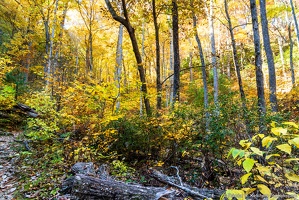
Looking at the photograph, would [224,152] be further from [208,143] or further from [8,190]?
[8,190]

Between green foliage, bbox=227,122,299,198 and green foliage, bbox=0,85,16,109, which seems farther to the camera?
green foliage, bbox=0,85,16,109

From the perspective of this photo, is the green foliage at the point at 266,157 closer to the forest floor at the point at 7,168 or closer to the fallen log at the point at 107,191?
the fallen log at the point at 107,191

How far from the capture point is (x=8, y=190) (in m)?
3.42

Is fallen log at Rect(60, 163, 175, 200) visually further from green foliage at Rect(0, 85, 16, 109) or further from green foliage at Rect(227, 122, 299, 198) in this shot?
green foliage at Rect(0, 85, 16, 109)

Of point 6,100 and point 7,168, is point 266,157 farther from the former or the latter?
point 6,100

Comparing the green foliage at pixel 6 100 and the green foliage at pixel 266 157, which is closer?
the green foliage at pixel 266 157

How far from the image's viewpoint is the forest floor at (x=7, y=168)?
11.1 feet

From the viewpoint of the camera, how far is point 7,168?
14.1ft

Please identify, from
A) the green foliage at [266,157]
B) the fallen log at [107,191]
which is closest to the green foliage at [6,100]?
the fallen log at [107,191]

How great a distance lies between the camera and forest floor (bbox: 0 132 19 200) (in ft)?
11.1

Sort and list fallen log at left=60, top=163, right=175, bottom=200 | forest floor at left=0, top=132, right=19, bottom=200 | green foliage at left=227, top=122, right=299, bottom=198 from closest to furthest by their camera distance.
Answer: green foliage at left=227, top=122, right=299, bottom=198, fallen log at left=60, top=163, right=175, bottom=200, forest floor at left=0, top=132, right=19, bottom=200

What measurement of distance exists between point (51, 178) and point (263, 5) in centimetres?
1043

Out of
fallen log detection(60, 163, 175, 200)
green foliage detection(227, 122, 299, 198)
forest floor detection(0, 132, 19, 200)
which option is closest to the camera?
green foliage detection(227, 122, 299, 198)

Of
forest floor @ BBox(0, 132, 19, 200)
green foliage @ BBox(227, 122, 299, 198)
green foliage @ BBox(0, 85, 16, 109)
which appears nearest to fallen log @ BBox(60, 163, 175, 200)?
forest floor @ BBox(0, 132, 19, 200)
